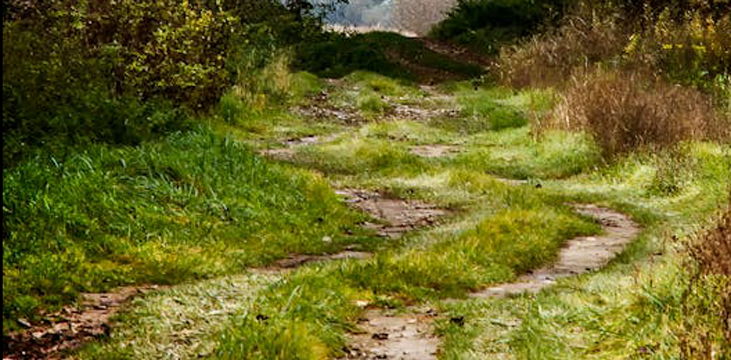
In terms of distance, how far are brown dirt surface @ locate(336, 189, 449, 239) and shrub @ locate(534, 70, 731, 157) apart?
428cm

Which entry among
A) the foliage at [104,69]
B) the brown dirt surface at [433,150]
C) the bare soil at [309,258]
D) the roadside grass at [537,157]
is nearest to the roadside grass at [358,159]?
the brown dirt surface at [433,150]

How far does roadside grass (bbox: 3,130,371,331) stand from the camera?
6.60m

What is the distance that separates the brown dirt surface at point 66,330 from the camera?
5224 mm

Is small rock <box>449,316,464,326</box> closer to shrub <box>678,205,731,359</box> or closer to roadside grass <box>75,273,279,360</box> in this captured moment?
roadside grass <box>75,273,279,360</box>

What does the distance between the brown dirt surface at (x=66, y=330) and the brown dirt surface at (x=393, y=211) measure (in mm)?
4235

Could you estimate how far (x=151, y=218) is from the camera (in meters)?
8.12

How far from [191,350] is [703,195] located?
323 inches

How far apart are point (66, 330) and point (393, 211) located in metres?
6.14

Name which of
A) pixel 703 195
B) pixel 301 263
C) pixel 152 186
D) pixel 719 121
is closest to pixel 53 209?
pixel 152 186

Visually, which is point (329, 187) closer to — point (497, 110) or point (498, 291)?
point (498, 291)

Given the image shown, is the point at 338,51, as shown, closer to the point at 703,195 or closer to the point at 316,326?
the point at 703,195

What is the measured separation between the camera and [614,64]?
19.6 metres

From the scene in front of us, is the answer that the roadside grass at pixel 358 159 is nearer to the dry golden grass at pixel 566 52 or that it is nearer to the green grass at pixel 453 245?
the green grass at pixel 453 245

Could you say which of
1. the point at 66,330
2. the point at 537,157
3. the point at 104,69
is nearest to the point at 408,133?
the point at 537,157
